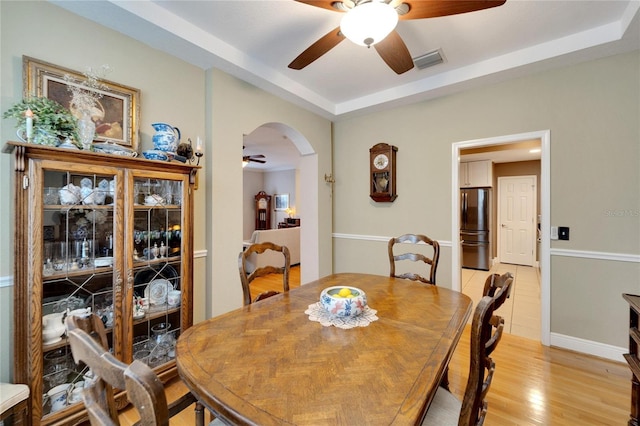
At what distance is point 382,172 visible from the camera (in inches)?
142

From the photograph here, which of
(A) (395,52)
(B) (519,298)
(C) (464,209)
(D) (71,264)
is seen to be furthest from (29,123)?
(C) (464,209)

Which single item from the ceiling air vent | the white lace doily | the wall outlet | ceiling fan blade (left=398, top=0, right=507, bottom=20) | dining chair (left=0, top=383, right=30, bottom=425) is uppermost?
the ceiling air vent

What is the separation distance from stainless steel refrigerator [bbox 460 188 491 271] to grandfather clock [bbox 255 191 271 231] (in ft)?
18.7

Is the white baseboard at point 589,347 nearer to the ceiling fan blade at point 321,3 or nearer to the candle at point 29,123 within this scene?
the ceiling fan blade at point 321,3

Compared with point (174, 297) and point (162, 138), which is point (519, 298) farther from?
point (162, 138)

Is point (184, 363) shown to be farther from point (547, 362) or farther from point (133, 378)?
point (547, 362)

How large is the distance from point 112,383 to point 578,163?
347cm

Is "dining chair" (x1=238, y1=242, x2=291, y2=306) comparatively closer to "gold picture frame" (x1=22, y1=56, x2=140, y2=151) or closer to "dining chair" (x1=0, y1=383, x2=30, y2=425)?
"dining chair" (x1=0, y1=383, x2=30, y2=425)

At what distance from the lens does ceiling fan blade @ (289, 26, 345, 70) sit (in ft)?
5.85

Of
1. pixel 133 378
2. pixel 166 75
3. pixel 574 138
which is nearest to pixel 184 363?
pixel 133 378

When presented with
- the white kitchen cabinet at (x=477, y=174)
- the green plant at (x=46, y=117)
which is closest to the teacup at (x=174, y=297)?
the green plant at (x=46, y=117)

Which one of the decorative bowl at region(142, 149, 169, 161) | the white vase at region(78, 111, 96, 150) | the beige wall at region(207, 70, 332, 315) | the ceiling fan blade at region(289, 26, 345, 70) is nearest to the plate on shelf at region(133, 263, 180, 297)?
the beige wall at region(207, 70, 332, 315)

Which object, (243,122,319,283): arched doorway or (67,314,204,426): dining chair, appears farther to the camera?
(243,122,319,283): arched doorway

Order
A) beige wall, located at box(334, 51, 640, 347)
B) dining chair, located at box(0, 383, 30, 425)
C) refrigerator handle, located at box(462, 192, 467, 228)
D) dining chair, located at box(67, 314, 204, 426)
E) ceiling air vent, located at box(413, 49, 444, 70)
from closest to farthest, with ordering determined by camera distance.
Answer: dining chair, located at box(67, 314, 204, 426)
dining chair, located at box(0, 383, 30, 425)
beige wall, located at box(334, 51, 640, 347)
ceiling air vent, located at box(413, 49, 444, 70)
refrigerator handle, located at box(462, 192, 467, 228)
